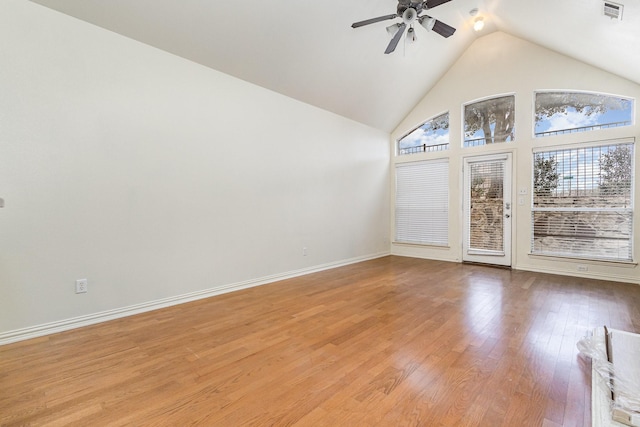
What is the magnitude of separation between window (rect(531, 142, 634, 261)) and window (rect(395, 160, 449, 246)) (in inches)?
58.5

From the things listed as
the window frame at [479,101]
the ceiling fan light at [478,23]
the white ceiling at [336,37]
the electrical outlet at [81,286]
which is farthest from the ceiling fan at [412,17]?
the electrical outlet at [81,286]

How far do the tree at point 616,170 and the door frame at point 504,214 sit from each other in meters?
1.16

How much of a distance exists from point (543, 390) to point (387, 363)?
0.88 m

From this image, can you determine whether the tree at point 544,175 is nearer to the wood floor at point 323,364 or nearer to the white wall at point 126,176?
the wood floor at point 323,364

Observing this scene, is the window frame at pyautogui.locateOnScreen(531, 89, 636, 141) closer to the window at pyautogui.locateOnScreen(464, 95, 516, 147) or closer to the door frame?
the window at pyautogui.locateOnScreen(464, 95, 516, 147)

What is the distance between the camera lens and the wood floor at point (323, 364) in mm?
1509

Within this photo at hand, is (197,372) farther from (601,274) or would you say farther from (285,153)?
(601,274)

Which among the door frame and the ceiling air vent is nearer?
the ceiling air vent

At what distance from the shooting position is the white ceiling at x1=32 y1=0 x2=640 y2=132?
112 inches

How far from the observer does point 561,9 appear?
333cm

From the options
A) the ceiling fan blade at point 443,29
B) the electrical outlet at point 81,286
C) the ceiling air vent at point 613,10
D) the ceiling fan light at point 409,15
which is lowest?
the electrical outlet at point 81,286

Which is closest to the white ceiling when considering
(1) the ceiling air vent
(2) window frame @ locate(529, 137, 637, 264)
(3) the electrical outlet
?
(1) the ceiling air vent

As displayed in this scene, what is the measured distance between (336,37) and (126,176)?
301 cm

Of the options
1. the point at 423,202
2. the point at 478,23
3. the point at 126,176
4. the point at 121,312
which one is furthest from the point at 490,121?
the point at 121,312
